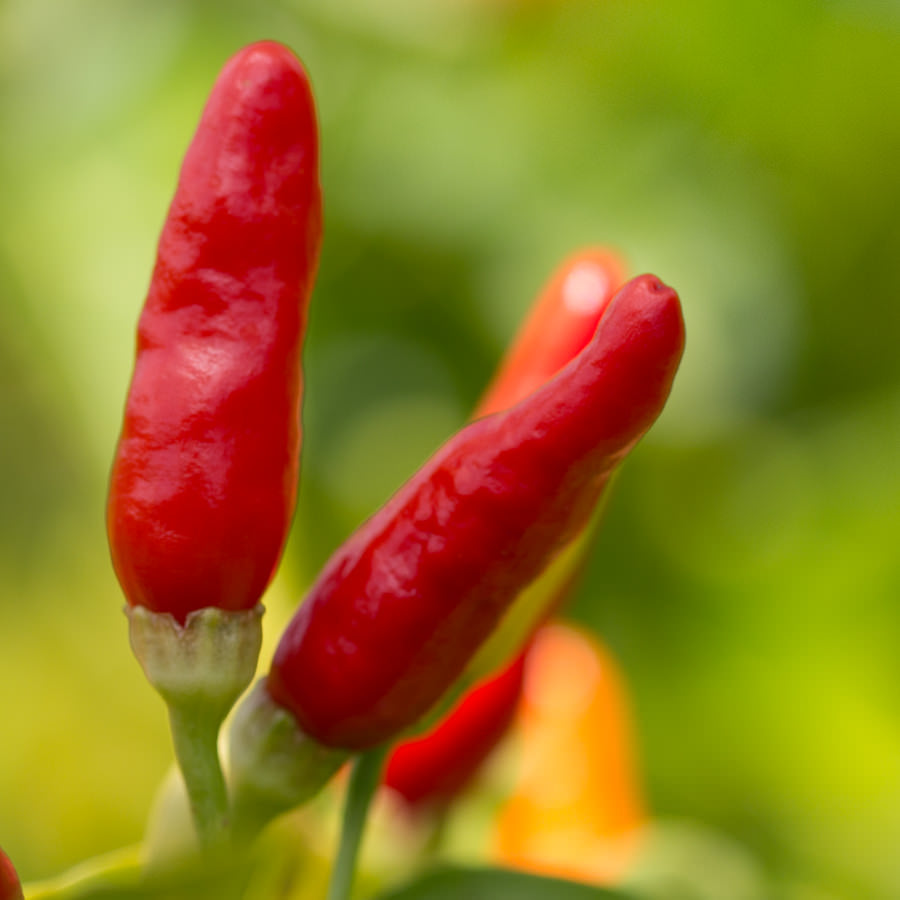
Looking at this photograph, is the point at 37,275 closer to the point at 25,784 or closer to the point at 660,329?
the point at 25,784

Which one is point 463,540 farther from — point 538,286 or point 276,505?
point 538,286

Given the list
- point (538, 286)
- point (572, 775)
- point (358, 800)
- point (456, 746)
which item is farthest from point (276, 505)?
point (538, 286)

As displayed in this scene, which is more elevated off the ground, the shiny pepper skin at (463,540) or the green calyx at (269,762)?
the shiny pepper skin at (463,540)

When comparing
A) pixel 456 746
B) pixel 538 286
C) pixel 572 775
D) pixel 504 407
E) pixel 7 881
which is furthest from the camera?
pixel 538 286

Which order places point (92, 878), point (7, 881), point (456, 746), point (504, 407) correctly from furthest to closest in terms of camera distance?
point (456, 746) < point (504, 407) < point (92, 878) < point (7, 881)

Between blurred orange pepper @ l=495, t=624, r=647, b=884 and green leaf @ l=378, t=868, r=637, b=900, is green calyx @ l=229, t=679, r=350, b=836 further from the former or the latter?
blurred orange pepper @ l=495, t=624, r=647, b=884

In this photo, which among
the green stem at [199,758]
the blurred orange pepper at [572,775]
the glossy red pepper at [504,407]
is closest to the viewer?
the green stem at [199,758]

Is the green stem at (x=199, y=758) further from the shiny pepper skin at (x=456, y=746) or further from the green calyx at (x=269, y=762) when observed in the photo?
the shiny pepper skin at (x=456, y=746)

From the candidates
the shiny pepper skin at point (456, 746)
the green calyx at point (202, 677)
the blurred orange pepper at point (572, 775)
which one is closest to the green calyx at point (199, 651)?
the green calyx at point (202, 677)
